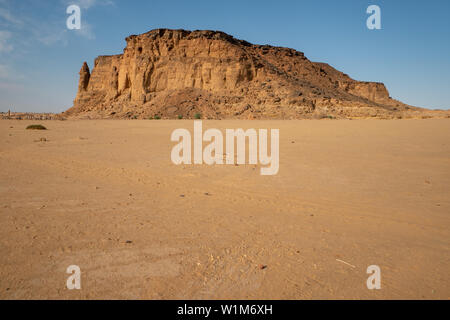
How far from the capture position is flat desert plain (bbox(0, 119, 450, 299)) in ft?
6.36

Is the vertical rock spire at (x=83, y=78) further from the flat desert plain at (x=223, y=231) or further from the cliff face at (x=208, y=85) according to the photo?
the flat desert plain at (x=223, y=231)

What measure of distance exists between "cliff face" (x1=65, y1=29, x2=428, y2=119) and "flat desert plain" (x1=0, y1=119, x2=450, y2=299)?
31.8 metres

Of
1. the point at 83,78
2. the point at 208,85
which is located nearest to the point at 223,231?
the point at 208,85

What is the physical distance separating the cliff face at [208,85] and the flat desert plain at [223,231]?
31.8 meters

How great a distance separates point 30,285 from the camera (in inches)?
72.3

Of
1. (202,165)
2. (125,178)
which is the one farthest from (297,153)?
(125,178)

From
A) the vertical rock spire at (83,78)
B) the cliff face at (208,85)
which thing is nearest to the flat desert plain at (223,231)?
the cliff face at (208,85)

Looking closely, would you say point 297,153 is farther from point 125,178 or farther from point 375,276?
point 375,276

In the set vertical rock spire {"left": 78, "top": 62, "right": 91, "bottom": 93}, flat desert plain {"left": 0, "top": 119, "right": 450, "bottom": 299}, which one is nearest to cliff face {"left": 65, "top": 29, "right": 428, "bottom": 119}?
vertical rock spire {"left": 78, "top": 62, "right": 91, "bottom": 93}

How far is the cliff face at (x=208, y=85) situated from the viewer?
39625mm

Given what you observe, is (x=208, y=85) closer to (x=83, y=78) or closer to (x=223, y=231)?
(x=83, y=78)

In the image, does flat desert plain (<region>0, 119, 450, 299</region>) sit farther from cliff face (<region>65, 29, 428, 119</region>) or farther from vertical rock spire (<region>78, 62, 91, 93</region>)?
vertical rock spire (<region>78, 62, 91, 93</region>)

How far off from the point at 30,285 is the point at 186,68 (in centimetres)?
4819

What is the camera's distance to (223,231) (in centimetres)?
284
